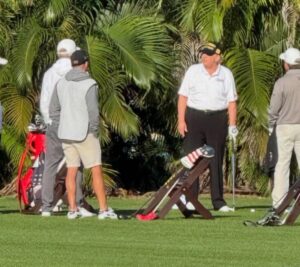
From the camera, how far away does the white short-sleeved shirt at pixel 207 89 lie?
56.2 feet

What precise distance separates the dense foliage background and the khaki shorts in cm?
608

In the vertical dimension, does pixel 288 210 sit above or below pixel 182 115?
below

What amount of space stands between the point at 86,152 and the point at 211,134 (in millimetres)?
2286

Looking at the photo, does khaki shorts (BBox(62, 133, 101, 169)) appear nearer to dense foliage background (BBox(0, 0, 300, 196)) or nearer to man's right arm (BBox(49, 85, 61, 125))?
man's right arm (BBox(49, 85, 61, 125))

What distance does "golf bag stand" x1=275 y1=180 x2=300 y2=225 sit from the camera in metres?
14.9

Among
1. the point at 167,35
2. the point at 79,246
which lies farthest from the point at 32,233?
the point at 167,35

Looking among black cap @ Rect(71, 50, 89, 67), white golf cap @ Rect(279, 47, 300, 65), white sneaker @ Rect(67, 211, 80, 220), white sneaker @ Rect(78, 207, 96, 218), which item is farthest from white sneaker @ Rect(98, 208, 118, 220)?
white golf cap @ Rect(279, 47, 300, 65)

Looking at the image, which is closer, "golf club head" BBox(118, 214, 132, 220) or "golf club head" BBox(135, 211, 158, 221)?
"golf club head" BBox(135, 211, 158, 221)

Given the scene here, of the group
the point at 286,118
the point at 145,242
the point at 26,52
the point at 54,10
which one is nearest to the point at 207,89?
the point at 286,118

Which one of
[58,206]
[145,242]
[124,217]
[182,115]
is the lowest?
[58,206]

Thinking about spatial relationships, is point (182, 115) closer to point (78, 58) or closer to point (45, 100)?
point (45, 100)

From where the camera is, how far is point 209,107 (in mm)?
17188

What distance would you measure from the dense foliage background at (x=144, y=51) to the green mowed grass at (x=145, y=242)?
5701 millimetres

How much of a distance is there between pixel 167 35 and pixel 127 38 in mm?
716
